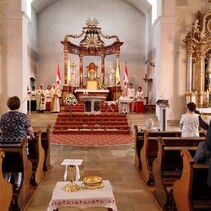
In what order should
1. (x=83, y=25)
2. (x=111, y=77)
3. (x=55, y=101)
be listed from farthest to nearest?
(x=83, y=25), (x=111, y=77), (x=55, y=101)

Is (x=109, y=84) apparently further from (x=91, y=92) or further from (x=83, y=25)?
(x=83, y=25)

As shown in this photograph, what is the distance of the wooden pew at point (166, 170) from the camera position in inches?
168

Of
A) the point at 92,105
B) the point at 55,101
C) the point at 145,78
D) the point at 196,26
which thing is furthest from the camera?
the point at 145,78

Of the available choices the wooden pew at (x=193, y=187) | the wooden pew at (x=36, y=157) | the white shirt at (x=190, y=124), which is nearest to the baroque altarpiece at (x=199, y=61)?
the white shirt at (x=190, y=124)

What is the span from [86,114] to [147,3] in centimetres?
805

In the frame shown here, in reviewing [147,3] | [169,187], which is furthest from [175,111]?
[169,187]

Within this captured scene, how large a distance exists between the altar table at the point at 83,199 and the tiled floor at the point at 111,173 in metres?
1.18

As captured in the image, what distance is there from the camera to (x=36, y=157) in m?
5.77

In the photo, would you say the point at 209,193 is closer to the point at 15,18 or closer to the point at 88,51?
the point at 15,18

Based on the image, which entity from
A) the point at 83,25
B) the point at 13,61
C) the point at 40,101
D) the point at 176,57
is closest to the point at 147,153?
the point at 176,57

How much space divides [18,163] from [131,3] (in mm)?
17008

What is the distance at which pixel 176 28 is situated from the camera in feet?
43.6

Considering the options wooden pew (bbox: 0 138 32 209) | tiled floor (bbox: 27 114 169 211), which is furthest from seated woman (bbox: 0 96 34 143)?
tiled floor (bbox: 27 114 169 211)

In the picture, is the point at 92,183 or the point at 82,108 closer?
the point at 92,183
